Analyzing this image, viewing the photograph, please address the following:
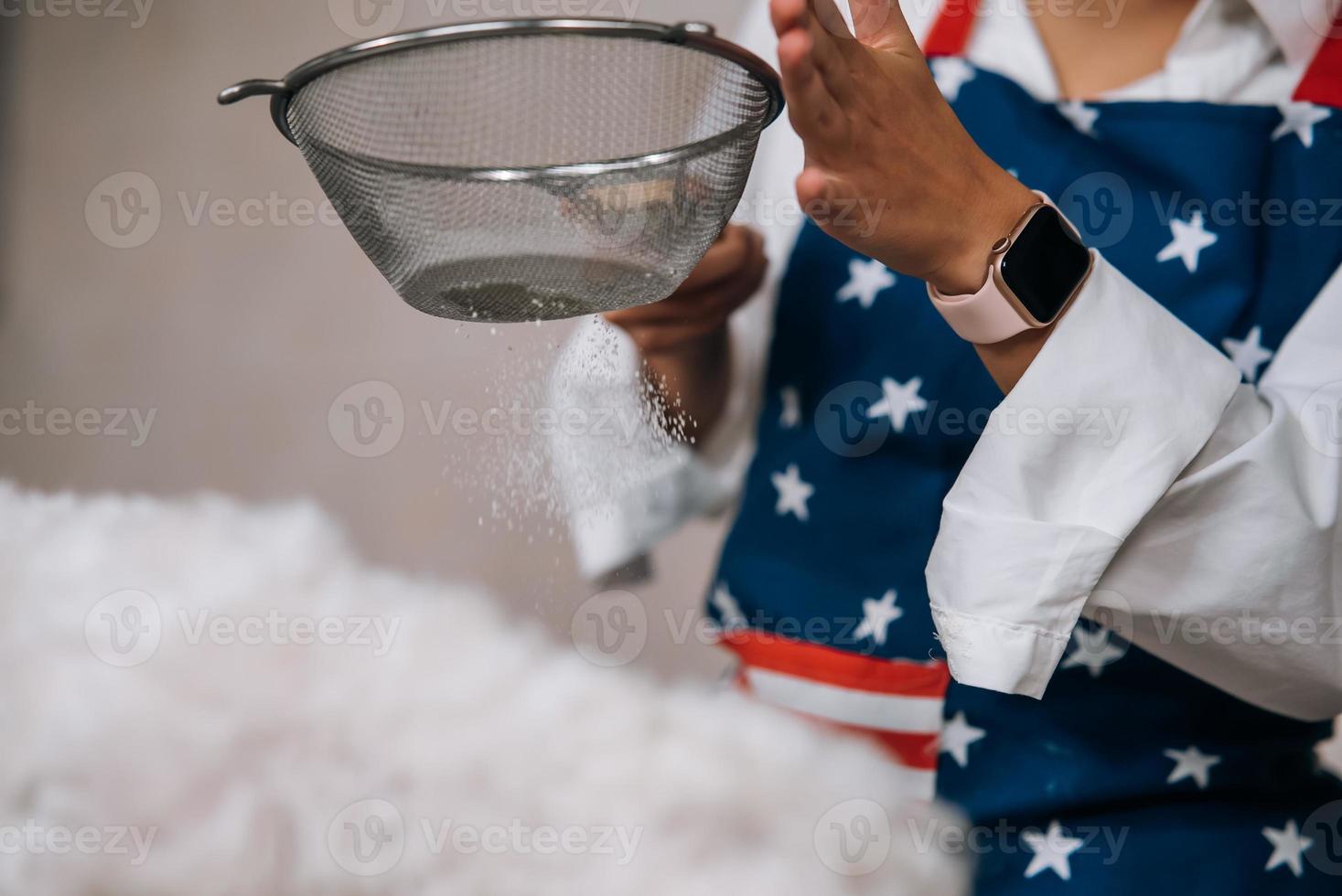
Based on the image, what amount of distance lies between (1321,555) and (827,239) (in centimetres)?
38

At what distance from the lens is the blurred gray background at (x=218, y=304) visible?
2.61ft

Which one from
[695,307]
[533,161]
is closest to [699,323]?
[695,307]

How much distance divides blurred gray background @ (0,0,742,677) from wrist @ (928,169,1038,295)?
0.28m

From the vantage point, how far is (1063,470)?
0.50m

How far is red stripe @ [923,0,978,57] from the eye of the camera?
729 mm

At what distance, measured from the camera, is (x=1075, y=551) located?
0.48m

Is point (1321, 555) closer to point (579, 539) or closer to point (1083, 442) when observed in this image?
point (1083, 442)
